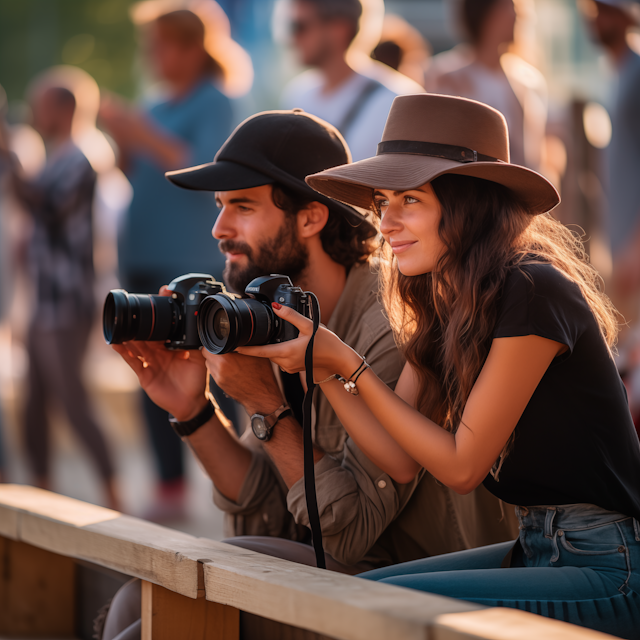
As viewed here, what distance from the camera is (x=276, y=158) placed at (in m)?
2.38

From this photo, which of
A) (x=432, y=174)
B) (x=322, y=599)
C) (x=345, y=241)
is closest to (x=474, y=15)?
(x=345, y=241)

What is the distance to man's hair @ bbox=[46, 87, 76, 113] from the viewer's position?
485 cm

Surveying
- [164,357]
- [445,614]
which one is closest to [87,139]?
[164,357]

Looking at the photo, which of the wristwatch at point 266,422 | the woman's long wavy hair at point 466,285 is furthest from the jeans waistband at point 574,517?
the wristwatch at point 266,422

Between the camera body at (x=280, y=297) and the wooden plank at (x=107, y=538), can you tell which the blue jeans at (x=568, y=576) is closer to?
the wooden plank at (x=107, y=538)

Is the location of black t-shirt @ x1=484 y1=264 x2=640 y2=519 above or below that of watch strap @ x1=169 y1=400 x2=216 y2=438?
above

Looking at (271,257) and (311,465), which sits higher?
(271,257)

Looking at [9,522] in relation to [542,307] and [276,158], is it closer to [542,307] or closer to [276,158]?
[276,158]

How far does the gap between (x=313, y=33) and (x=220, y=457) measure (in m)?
2.13

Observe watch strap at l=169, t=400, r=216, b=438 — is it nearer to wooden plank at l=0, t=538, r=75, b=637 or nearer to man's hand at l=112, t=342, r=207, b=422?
man's hand at l=112, t=342, r=207, b=422

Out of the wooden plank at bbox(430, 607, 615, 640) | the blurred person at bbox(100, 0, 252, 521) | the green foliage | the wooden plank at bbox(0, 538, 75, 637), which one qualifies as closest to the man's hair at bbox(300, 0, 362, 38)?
the blurred person at bbox(100, 0, 252, 521)

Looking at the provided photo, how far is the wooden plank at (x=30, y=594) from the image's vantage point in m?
2.43

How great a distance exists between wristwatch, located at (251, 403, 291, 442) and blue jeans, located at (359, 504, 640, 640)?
1.54ft

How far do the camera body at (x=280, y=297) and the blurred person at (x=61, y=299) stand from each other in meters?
2.78
